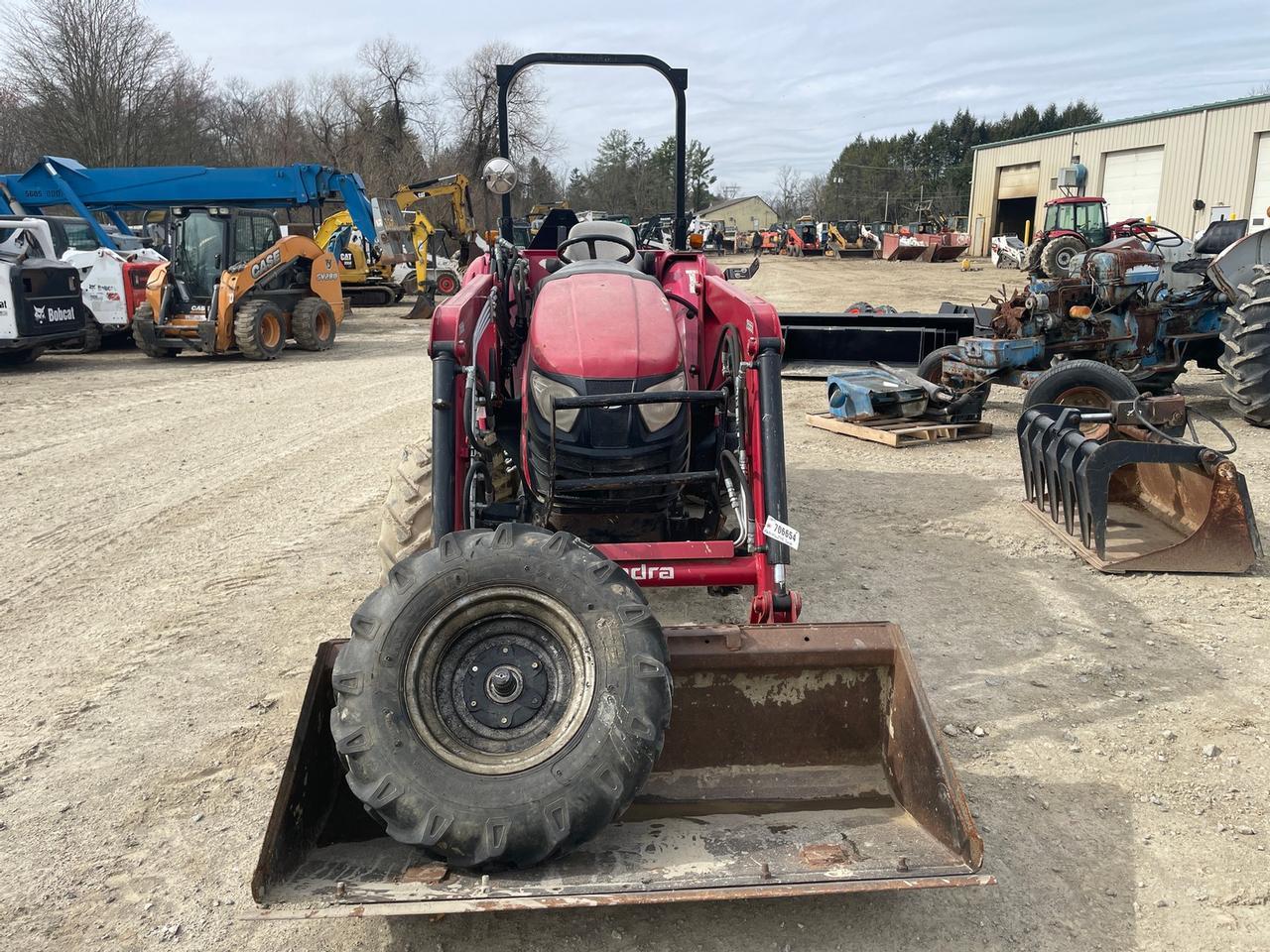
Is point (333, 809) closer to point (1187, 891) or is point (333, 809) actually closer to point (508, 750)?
point (508, 750)

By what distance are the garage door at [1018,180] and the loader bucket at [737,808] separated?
1596 inches

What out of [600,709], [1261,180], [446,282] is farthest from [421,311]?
[1261,180]

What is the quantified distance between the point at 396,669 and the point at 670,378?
1.59 metres

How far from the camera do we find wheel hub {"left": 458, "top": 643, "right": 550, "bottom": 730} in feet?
8.48

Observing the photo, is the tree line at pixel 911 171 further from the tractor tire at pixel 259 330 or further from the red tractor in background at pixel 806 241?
the tractor tire at pixel 259 330

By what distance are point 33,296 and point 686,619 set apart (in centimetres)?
1089

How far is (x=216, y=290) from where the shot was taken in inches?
509

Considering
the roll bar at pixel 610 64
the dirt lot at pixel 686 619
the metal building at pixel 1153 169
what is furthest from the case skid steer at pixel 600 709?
the metal building at pixel 1153 169

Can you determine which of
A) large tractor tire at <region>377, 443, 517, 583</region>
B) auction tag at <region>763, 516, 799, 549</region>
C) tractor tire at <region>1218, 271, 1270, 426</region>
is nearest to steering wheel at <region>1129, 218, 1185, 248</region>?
tractor tire at <region>1218, 271, 1270, 426</region>

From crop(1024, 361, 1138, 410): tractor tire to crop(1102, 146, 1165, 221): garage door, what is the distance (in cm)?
2814

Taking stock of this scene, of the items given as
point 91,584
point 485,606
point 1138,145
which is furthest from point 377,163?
point 485,606

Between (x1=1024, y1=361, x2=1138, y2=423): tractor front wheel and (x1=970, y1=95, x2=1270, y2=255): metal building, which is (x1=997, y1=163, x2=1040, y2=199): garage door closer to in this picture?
(x1=970, y1=95, x2=1270, y2=255): metal building

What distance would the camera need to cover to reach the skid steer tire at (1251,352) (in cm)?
769

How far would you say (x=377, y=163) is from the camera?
134 feet
